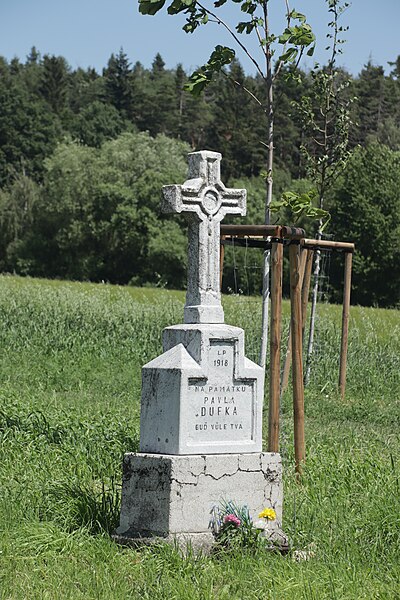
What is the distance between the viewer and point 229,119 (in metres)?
80.7

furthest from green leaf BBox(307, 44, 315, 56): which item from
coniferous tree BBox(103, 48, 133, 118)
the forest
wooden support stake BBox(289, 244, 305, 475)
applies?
coniferous tree BBox(103, 48, 133, 118)

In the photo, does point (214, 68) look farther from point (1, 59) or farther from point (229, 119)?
point (1, 59)

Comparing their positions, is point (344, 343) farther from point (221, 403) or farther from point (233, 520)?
point (233, 520)

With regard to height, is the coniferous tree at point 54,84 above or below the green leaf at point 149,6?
above

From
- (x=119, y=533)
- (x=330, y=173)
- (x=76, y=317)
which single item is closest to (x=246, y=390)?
(x=119, y=533)

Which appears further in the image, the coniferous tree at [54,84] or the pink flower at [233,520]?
the coniferous tree at [54,84]

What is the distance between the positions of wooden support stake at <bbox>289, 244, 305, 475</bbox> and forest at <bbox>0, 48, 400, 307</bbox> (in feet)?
104

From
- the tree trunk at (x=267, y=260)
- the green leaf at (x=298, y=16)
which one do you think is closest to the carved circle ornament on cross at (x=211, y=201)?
the tree trunk at (x=267, y=260)

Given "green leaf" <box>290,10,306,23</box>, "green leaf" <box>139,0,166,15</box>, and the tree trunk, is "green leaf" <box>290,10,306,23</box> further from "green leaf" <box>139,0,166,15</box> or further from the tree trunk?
"green leaf" <box>139,0,166,15</box>

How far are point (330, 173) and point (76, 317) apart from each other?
7.58m

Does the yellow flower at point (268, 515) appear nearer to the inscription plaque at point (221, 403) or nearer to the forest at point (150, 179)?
the inscription plaque at point (221, 403)

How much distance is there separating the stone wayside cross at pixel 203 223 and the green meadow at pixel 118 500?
1.37 m

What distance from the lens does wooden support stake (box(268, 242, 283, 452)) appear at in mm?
8672

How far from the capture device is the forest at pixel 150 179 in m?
55.3
